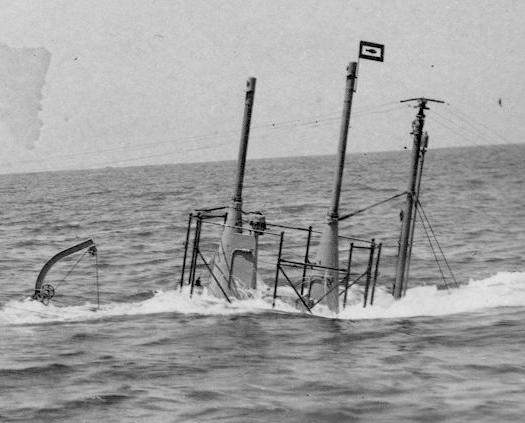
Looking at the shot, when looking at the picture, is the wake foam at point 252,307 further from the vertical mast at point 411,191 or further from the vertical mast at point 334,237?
the vertical mast at point 411,191

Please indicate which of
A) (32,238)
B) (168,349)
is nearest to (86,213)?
(32,238)

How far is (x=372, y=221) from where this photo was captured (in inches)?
2124

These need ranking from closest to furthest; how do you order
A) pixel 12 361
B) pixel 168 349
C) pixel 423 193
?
1. pixel 12 361
2. pixel 168 349
3. pixel 423 193

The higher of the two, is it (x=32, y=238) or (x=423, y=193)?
(x=423, y=193)

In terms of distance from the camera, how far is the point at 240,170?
2802 cm

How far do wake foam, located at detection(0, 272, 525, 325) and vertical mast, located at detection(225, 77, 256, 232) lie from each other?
263 centimetres

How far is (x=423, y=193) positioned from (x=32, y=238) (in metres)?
42.8

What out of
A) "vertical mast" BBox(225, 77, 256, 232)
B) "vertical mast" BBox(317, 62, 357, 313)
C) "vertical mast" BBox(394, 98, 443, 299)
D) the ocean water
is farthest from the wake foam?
"vertical mast" BBox(225, 77, 256, 232)

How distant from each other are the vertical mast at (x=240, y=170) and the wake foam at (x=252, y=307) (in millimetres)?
2626

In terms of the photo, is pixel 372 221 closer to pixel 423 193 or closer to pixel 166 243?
pixel 166 243

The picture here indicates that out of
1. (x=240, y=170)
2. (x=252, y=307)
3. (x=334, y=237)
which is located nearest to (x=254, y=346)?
(x=252, y=307)

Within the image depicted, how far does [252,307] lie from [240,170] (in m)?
4.80

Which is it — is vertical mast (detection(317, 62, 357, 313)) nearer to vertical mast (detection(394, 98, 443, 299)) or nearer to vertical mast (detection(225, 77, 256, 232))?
vertical mast (detection(394, 98, 443, 299))

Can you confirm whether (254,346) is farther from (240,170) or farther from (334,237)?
(240,170)
